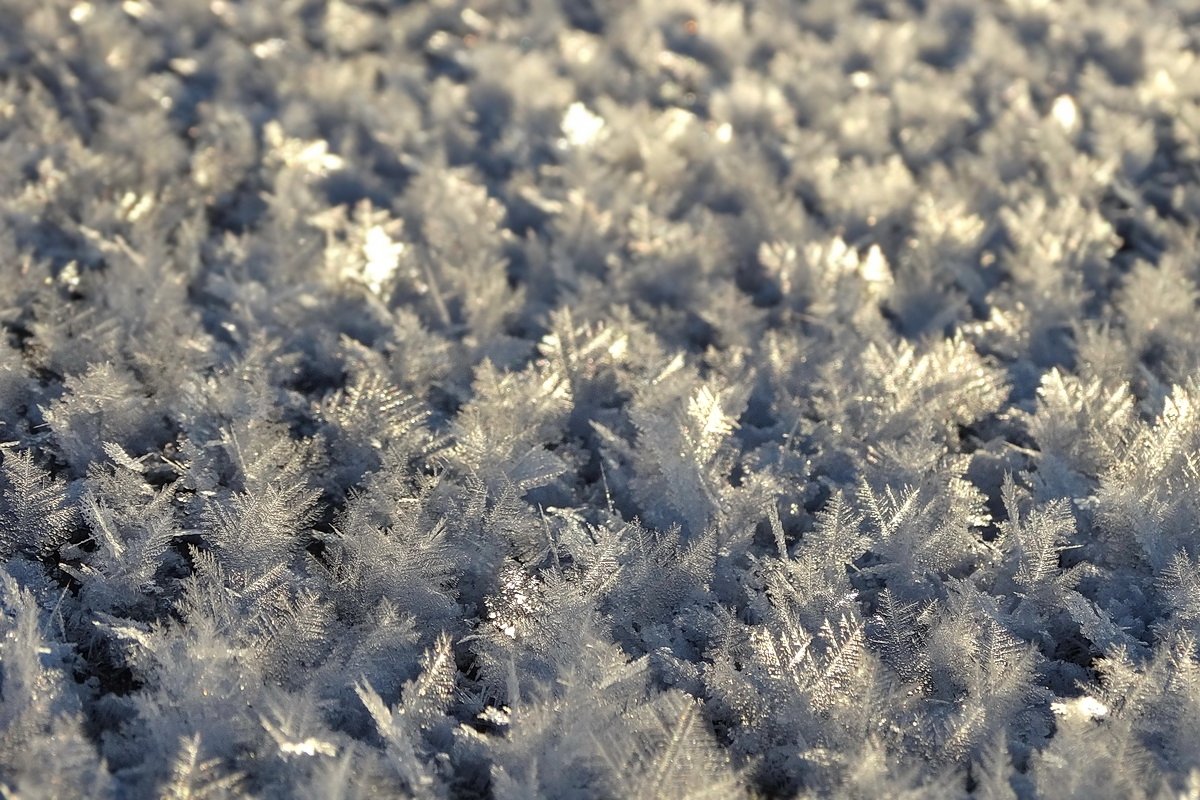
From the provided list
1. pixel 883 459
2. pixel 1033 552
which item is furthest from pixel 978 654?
pixel 883 459

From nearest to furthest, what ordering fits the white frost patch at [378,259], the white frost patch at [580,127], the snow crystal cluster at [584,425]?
the snow crystal cluster at [584,425]
the white frost patch at [378,259]
the white frost patch at [580,127]

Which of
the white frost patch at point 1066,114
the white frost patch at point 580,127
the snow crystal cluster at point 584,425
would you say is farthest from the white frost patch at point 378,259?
the white frost patch at point 1066,114

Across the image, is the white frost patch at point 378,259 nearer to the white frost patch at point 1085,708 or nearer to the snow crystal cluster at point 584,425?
the snow crystal cluster at point 584,425

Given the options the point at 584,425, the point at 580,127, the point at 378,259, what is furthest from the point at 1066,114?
the point at 378,259

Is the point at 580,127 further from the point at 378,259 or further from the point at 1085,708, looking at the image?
the point at 1085,708

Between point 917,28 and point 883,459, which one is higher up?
point 917,28

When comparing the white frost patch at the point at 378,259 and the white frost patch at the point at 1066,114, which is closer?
the white frost patch at the point at 378,259

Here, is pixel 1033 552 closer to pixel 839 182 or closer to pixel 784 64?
pixel 839 182
